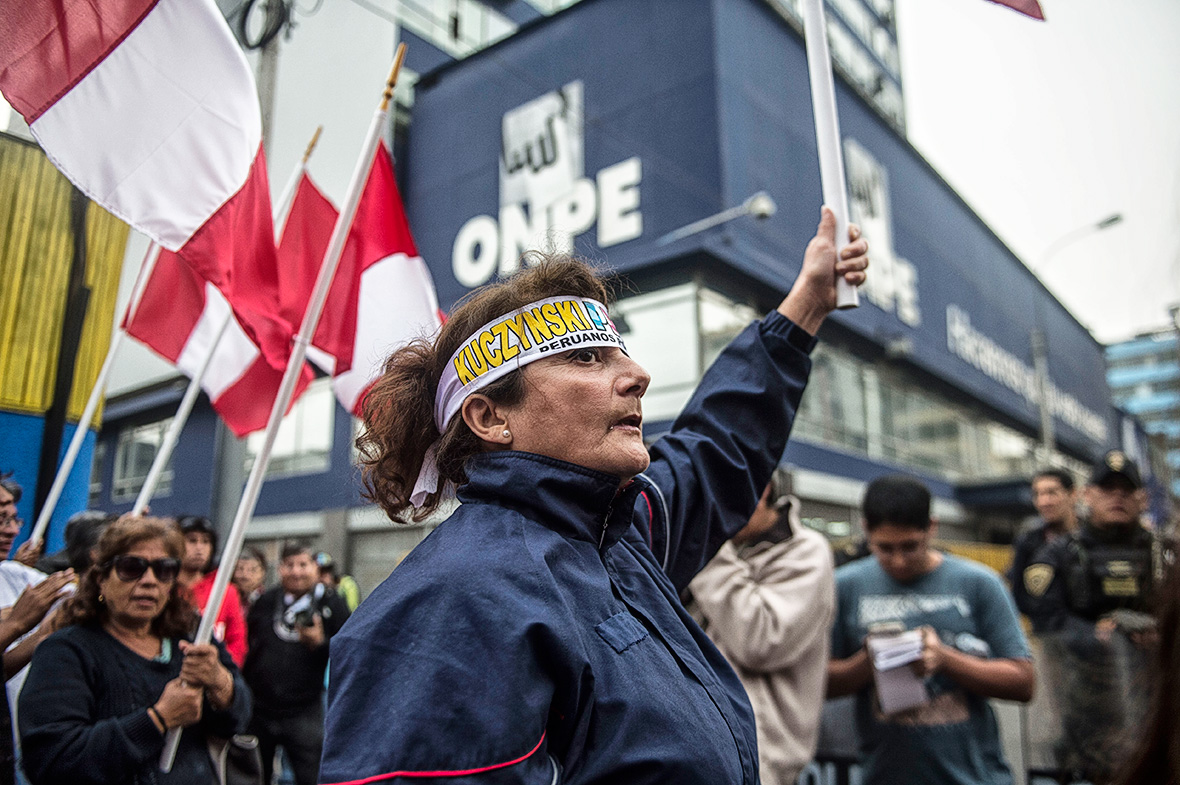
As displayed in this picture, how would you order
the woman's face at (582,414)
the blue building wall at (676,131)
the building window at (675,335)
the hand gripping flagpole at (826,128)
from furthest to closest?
the blue building wall at (676,131), the building window at (675,335), the hand gripping flagpole at (826,128), the woman's face at (582,414)

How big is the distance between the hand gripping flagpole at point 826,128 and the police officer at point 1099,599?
2.15m

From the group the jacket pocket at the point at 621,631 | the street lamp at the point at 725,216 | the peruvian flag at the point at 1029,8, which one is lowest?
the jacket pocket at the point at 621,631

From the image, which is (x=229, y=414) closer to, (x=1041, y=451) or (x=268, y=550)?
(x=268, y=550)

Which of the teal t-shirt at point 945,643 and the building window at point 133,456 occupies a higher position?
the building window at point 133,456

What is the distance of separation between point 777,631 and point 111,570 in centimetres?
215

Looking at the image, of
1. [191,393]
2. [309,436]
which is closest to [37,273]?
[191,393]

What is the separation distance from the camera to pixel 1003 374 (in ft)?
89.7

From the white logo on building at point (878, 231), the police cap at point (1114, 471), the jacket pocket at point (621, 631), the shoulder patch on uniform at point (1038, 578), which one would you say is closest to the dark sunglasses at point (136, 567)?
the jacket pocket at point (621, 631)

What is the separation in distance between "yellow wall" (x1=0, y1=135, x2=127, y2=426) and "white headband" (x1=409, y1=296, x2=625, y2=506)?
2.53m

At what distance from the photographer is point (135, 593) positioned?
9.55 ft

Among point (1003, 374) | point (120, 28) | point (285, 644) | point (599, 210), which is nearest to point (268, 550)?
point (599, 210)

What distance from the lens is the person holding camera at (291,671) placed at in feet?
17.3

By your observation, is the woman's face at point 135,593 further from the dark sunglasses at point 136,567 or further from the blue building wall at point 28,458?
the blue building wall at point 28,458

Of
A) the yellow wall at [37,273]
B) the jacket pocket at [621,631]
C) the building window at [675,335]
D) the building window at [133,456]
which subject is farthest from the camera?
the building window at [675,335]
